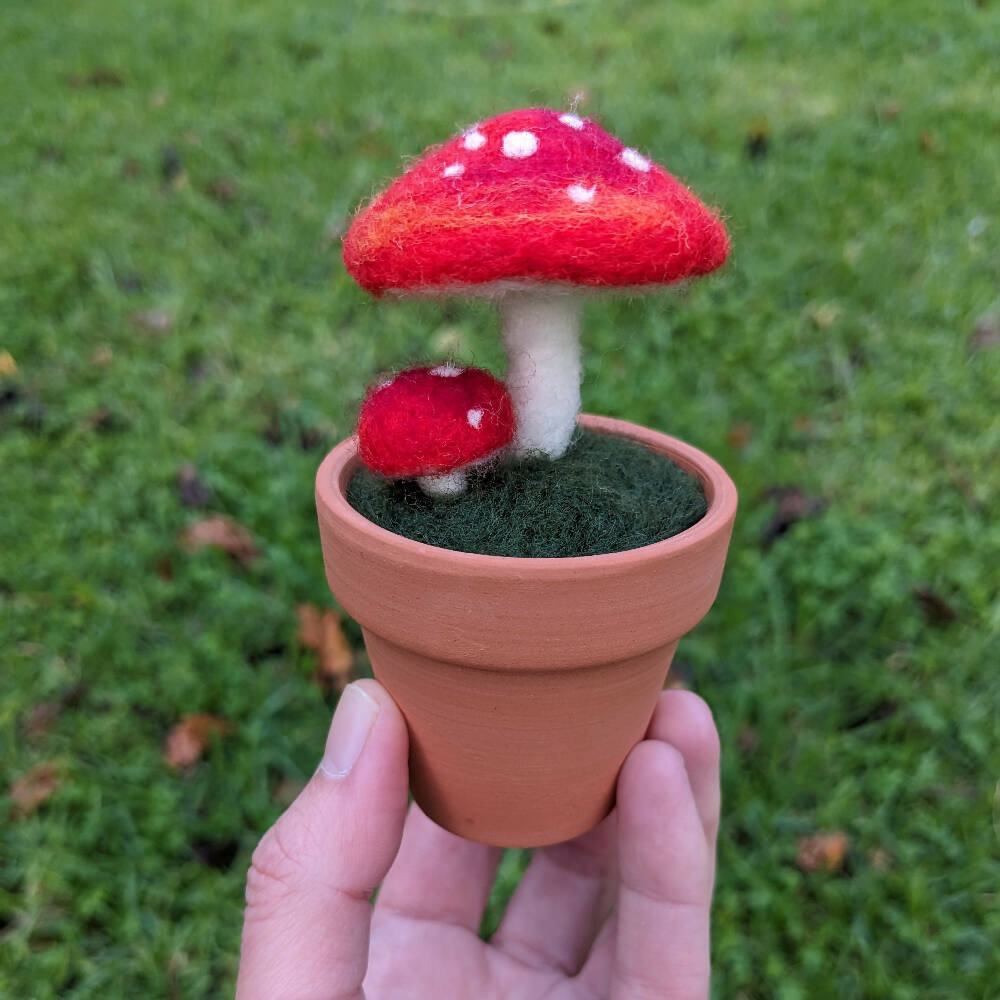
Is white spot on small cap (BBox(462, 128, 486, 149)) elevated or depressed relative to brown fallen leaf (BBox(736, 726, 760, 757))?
elevated

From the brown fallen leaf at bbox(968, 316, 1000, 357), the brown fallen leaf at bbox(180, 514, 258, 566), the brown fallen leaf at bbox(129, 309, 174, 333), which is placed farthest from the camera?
the brown fallen leaf at bbox(129, 309, 174, 333)

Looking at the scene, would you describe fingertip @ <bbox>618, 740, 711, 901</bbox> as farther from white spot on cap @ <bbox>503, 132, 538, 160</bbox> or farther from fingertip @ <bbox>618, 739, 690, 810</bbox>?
white spot on cap @ <bbox>503, 132, 538, 160</bbox>

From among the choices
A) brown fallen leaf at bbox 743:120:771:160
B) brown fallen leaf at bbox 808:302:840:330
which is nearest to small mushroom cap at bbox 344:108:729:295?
brown fallen leaf at bbox 808:302:840:330

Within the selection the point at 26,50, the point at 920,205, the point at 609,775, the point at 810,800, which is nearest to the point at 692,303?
the point at 920,205

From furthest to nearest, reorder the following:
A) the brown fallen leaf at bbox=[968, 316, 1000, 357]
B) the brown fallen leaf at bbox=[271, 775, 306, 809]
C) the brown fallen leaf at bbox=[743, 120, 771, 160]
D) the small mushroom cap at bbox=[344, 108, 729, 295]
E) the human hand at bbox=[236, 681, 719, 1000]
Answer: the brown fallen leaf at bbox=[743, 120, 771, 160]
the brown fallen leaf at bbox=[968, 316, 1000, 357]
the brown fallen leaf at bbox=[271, 775, 306, 809]
the human hand at bbox=[236, 681, 719, 1000]
the small mushroom cap at bbox=[344, 108, 729, 295]

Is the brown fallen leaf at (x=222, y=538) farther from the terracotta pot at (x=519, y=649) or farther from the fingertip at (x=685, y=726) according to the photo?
the fingertip at (x=685, y=726)

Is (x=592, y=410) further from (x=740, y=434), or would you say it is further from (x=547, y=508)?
(x=547, y=508)

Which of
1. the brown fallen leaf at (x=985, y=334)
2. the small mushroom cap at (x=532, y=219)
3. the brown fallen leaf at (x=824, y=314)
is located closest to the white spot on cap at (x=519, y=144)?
the small mushroom cap at (x=532, y=219)
